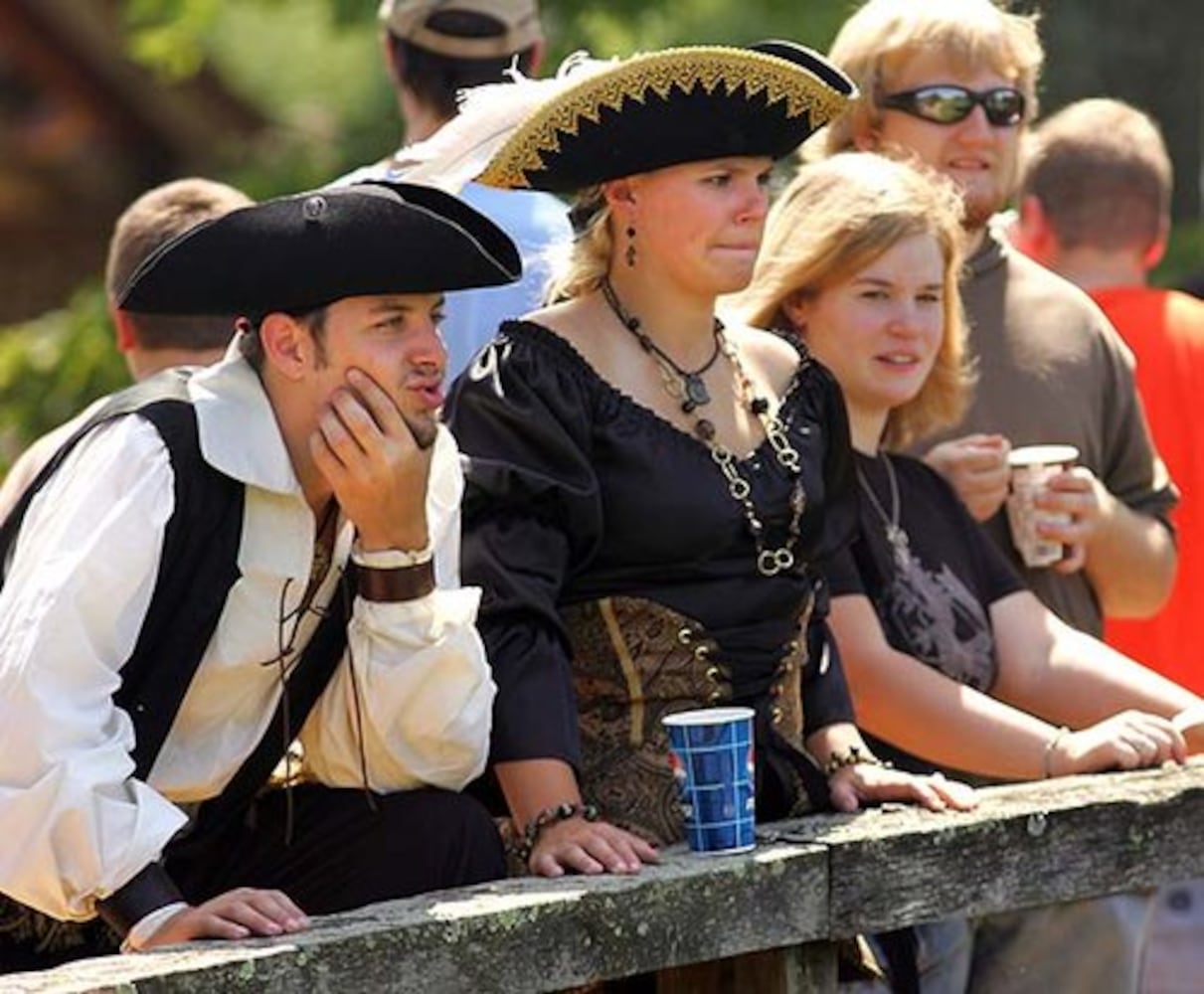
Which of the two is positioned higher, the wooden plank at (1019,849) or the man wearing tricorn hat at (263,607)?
the man wearing tricorn hat at (263,607)

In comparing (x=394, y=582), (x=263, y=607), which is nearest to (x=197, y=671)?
(x=263, y=607)

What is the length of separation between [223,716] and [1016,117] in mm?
2422

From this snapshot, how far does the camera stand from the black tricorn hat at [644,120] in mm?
5316

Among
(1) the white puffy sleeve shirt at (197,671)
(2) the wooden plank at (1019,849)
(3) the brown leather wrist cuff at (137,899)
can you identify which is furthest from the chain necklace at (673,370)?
(3) the brown leather wrist cuff at (137,899)

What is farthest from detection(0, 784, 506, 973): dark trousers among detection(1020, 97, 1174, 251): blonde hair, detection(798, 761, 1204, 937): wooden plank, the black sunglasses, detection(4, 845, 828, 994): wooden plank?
detection(1020, 97, 1174, 251): blonde hair

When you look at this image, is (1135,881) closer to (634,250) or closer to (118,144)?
(634,250)

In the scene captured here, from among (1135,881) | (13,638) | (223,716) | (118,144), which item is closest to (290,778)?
(223,716)

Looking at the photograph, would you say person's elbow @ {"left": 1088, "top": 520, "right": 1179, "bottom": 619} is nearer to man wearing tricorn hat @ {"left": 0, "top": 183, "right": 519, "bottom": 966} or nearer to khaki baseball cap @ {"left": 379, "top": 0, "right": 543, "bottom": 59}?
khaki baseball cap @ {"left": 379, "top": 0, "right": 543, "bottom": 59}

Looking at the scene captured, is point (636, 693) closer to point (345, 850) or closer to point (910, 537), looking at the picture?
point (345, 850)

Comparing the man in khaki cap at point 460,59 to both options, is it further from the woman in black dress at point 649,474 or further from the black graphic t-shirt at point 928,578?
the woman in black dress at point 649,474

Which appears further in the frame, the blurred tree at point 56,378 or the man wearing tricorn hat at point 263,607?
the blurred tree at point 56,378

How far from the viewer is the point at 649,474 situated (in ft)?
17.2

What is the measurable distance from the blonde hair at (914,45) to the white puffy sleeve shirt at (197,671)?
1.81 meters

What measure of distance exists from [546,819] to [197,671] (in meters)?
0.58
